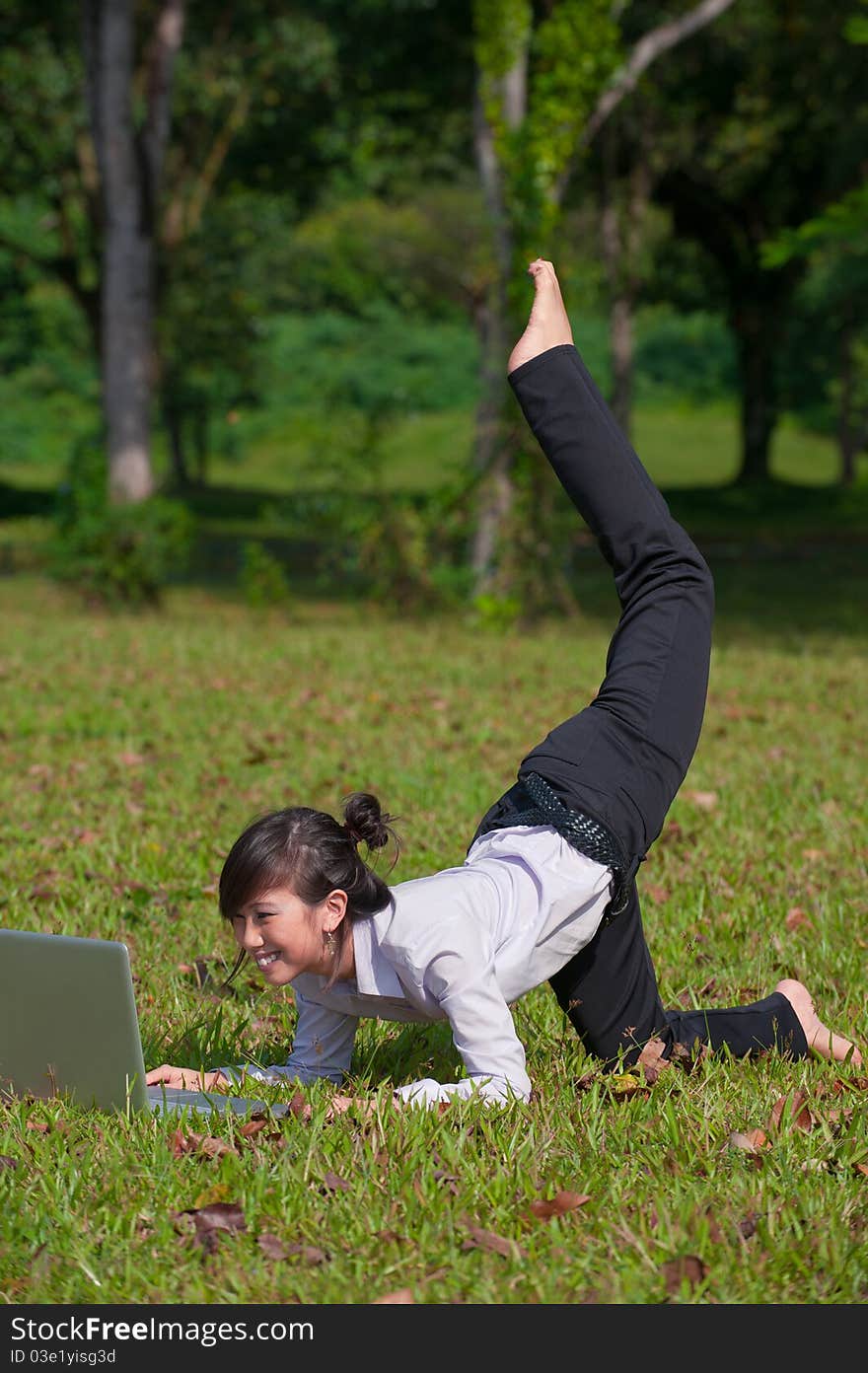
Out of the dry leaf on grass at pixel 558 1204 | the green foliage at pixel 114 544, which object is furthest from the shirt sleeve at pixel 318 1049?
the green foliage at pixel 114 544

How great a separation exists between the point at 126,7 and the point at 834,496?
78.1 feet

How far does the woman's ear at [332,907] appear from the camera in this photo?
3.19m

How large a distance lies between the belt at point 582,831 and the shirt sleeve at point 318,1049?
63cm

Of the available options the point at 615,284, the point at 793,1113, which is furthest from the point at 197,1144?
the point at 615,284

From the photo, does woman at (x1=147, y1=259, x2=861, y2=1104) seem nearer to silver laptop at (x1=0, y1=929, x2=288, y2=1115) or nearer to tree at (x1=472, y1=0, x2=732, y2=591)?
silver laptop at (x1=0, y1=929, x2=288, y2=1115)

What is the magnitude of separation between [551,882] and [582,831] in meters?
0.14

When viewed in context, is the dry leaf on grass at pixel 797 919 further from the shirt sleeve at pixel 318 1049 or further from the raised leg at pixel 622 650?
the shirt sleeve at pixel 318 1049

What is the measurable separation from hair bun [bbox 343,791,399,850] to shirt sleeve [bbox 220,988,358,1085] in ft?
1.46

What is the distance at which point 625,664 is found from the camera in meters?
3.59

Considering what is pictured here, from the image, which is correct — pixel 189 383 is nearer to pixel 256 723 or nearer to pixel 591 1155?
pixel 256 723

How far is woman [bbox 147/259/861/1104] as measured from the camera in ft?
10.4

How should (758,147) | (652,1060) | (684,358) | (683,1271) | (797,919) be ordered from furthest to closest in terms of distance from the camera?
(684,358), (758,147), (797,919), (652,1060), (683,1271)

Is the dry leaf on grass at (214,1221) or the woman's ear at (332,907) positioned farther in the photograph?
the woman's ear at (332,907)

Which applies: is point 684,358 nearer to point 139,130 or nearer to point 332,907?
point 139,130
